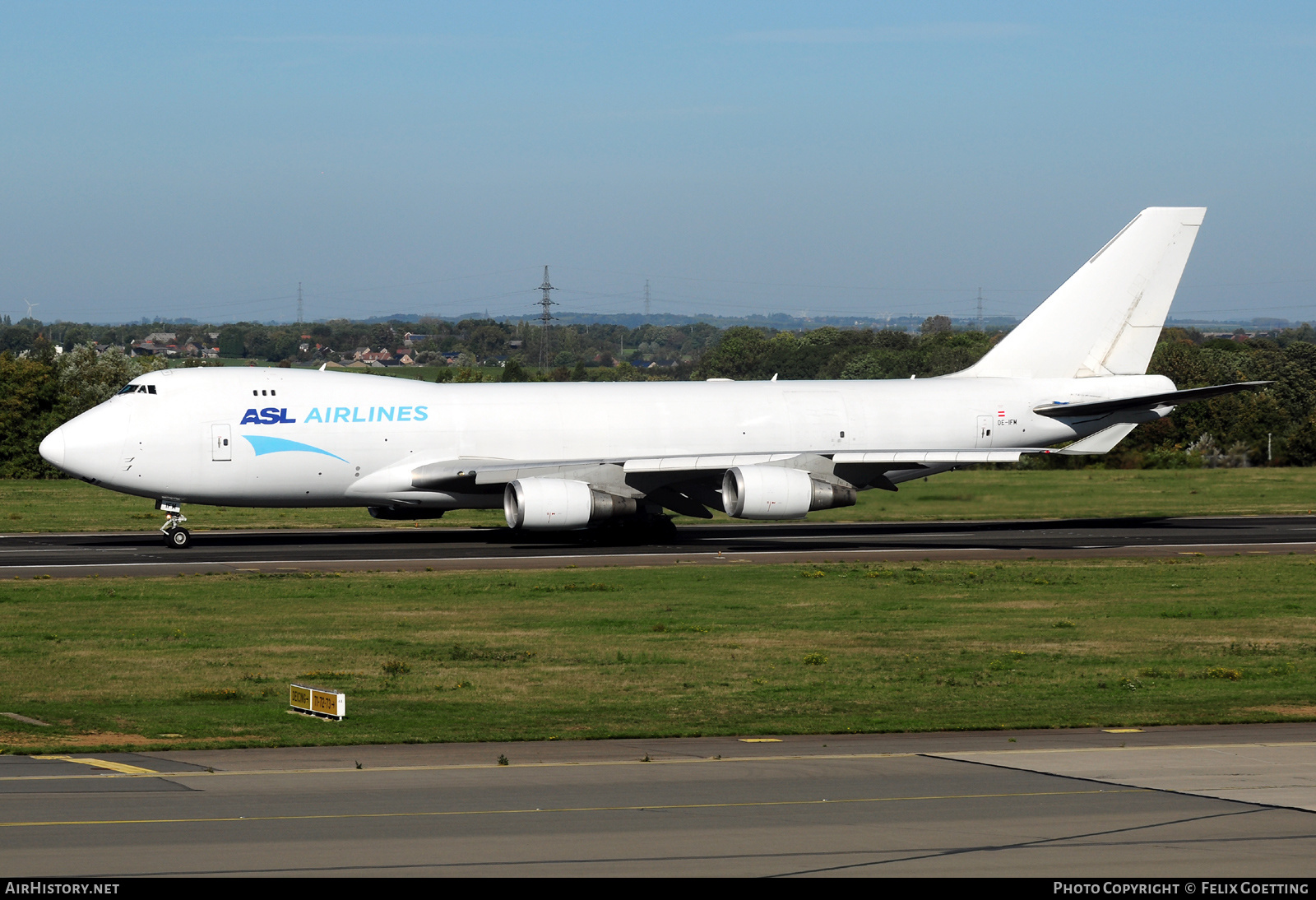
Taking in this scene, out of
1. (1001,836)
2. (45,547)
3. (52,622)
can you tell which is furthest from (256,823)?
(45,547)

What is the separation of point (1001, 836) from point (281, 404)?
3327 cm

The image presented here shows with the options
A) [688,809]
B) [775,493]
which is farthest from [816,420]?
[688,809]

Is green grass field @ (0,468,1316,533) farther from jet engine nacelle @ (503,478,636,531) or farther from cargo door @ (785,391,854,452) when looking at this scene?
jet engine nacelle @ (503,478,636,531)

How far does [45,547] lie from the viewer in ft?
142

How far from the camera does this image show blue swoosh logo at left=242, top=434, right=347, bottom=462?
139 feet

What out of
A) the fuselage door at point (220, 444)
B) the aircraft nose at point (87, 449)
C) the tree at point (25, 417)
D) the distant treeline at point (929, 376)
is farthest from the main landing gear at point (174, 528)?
the tree at point (25, 417)

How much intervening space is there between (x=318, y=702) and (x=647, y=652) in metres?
7.28

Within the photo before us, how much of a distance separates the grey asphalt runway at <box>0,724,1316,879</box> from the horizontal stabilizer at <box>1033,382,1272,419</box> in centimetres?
2850

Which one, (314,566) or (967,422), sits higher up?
(967,422)

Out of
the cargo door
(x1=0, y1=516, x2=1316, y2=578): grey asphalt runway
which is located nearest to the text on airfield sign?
(x1=0, y1=516, x2=1316, y2=578): grey asphalt runway

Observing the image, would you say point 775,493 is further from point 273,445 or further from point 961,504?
point 961,504

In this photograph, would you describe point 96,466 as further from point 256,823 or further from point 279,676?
point 256,823

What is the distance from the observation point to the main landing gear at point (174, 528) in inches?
1700

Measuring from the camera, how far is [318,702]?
20.2 meters
